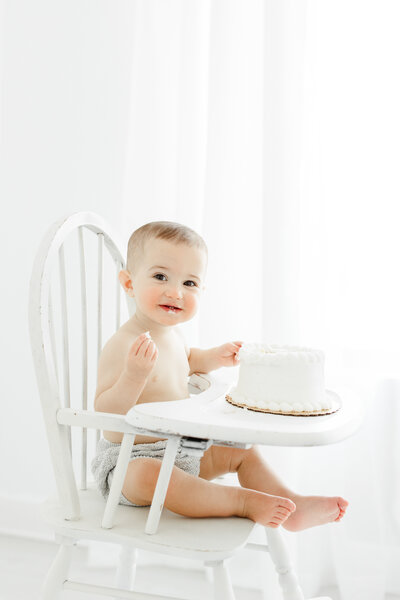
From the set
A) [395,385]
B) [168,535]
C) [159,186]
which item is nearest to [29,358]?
[159,186]

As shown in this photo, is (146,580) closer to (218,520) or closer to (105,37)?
(218,520)

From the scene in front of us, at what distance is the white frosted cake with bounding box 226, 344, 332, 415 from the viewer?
42.4 inches

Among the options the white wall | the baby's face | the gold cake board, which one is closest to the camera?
the gold cake board

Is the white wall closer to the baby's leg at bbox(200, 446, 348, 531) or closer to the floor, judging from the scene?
the floor

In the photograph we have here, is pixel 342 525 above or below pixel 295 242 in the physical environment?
below

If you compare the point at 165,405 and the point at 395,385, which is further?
the point at 395,385

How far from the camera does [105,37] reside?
2074 millimetres

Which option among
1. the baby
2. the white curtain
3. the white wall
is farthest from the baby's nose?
the white wall

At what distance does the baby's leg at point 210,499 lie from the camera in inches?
45.2

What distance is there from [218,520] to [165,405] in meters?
0.25

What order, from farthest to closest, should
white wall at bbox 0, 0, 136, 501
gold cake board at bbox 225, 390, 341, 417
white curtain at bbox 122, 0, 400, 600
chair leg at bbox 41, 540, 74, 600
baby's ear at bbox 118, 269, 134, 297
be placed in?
white wall at bbox 0, 0, 136, 501
white curtain at bbox 122, 0, 400, 600
baby's ear at bbox 118, 269, 134, 297
chair leg at bbox 41, 540, 74, 600
gold cake board at bbox 225, 390, 341, 417

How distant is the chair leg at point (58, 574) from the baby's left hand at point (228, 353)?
486mm

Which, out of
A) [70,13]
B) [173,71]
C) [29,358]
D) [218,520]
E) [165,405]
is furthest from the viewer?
[29,358]

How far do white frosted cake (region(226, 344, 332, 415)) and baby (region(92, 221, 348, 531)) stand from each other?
0.16 meters
